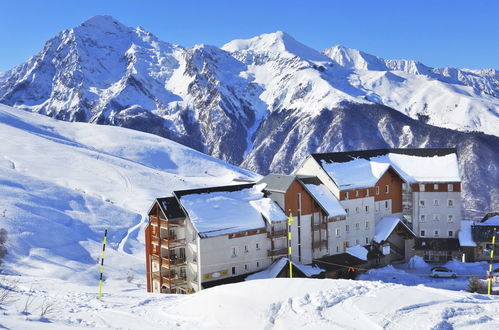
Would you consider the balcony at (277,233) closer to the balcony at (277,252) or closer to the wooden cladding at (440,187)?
the balcony at (277,252)

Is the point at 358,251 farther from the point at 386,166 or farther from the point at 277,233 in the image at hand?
the point at 277,233

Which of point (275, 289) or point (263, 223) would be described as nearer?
point (275, 289)

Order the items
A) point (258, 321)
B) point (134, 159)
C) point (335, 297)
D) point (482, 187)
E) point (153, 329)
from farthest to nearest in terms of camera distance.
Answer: point (482, 187), point (134, 159), point (335, 297), point (258, 321), point (153, 329)

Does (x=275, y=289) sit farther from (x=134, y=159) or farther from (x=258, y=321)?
(x=134, y=159)

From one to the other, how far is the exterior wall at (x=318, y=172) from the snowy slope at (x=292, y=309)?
27.7 meters

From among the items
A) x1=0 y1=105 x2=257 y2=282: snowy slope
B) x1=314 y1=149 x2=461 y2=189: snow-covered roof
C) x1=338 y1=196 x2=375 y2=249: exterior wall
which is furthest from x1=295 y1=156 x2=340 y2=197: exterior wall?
x1=0 y1=105 x2=257 y2=282: snowy slope

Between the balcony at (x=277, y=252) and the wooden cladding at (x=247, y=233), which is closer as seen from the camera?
the wooden cladding at (x=247, y=233)

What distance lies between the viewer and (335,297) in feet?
72.9

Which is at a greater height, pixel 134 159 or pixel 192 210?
pixel 134 159

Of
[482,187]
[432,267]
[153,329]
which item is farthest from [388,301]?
[482,187]

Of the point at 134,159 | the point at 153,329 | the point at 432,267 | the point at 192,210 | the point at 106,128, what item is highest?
the point at 106,128

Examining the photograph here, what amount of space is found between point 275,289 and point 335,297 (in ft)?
10.7

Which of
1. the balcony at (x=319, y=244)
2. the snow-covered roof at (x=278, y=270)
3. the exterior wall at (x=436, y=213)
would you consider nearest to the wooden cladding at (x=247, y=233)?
the snow-covered roof at (x=278, y=270)

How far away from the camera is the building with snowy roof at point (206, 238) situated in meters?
41.0
